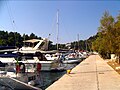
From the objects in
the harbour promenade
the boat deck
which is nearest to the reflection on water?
the harbour promenade

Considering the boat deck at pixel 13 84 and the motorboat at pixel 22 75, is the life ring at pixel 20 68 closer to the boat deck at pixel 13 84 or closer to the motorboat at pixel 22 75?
the motorboat at pixel 22 75

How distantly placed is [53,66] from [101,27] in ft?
33.4

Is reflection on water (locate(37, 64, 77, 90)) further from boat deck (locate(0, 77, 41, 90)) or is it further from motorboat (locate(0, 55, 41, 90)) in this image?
boat deck (locate(0, 77, 41, 90))

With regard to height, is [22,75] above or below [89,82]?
above

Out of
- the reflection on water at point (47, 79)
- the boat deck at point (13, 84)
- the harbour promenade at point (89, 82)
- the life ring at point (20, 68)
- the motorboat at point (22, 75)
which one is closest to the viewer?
the harbour promenade at point (89, 82)

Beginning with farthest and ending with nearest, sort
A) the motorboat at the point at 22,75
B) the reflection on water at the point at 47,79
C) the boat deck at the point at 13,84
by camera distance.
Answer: the reflection on water at the point at 47,79 < the motorboat at the point at 22,75 < the boat deck at the point at 13,84

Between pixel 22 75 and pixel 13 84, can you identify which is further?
pixel 22 75

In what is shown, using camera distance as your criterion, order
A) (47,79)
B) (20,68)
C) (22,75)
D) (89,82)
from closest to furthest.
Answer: (89,82)
(22,75)
(20,68)
(47,79)

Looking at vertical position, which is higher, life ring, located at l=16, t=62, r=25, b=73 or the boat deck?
life ring, located at l=16, t=62, r=25, b=73

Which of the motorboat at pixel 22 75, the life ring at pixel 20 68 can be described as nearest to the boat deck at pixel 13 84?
the motorboat at pixel 22 75

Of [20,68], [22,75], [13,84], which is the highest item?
[20,68]

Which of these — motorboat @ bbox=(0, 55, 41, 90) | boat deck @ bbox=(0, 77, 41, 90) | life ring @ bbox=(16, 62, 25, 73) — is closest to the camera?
boat deck @ bbox=(0, 77, 41, 90)

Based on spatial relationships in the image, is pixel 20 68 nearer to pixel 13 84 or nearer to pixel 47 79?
pixel 13 84

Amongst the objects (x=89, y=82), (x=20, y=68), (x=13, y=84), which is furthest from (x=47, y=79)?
(x=89, y=82)
